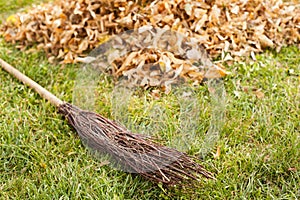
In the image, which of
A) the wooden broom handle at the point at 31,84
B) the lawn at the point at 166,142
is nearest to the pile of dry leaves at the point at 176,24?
the lawn at the point at 166,142

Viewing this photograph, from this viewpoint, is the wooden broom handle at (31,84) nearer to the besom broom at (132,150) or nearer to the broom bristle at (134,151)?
the besom broom at (132,150)

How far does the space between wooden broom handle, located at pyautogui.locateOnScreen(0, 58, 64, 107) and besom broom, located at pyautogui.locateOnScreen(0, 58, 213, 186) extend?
0.13 m

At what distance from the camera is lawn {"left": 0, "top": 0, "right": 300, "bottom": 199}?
2.68 m

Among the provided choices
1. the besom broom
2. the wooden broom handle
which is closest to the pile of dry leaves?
the wooden broom handle

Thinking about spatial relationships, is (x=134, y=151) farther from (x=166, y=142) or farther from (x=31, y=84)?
(x=31, y=84)

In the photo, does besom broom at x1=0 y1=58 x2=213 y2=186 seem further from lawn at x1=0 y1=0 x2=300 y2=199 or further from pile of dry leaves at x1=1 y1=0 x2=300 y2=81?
pile of dry leaves at x1=1 y1=0 x2=300 y2=81

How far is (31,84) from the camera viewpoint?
3619mm

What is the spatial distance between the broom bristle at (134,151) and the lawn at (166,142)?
7 centimetres

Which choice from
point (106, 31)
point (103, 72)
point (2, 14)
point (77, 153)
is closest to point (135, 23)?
point (106, 31)

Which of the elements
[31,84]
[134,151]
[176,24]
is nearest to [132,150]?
[134,151]

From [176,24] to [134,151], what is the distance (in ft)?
5.01

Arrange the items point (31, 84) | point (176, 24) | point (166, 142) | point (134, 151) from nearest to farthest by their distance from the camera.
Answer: point (134, 151) → point (166, 142) → point (31, 84) → point (176, 24)

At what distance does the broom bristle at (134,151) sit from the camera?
2705 millimetres

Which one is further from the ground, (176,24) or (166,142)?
A: (176,24)
